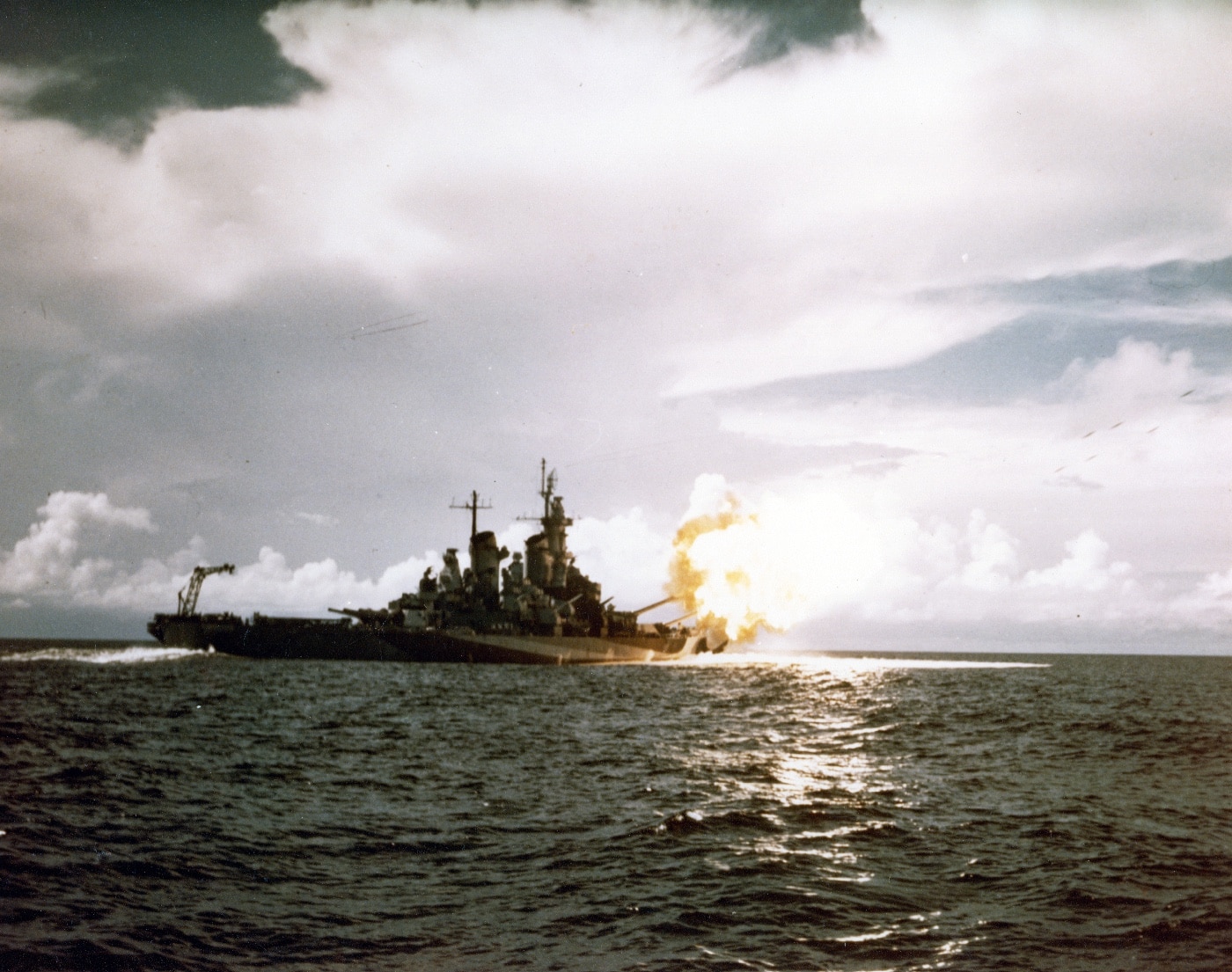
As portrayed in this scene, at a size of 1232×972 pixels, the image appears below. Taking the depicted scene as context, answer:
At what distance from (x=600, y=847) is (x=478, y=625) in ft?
211

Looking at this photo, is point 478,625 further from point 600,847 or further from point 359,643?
point 600,847

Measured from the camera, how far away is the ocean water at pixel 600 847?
9.65m

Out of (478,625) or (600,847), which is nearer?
(600,847)

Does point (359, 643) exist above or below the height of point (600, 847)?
below

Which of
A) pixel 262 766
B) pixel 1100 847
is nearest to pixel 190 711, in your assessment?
pixel 262 766

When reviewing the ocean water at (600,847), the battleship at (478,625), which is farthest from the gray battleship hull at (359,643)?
the ocean water at (600,847)

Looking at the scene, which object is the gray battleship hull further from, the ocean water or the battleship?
the ocean water

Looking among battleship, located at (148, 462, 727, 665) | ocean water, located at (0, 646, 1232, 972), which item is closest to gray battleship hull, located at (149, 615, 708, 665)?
battleship, located at (148, 462, 727, 665)

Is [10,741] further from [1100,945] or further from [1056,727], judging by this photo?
[1056,727]

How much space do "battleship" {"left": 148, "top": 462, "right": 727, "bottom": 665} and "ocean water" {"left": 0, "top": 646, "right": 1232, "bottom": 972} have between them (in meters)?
43.0

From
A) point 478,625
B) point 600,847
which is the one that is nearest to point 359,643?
point 478,625

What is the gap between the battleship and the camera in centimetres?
7288

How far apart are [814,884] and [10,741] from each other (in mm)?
22951

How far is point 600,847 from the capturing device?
534 inches
